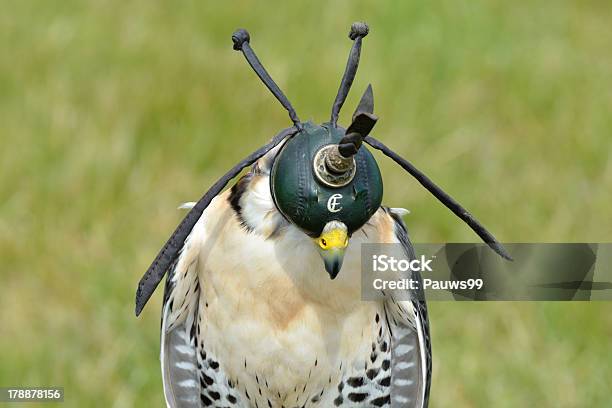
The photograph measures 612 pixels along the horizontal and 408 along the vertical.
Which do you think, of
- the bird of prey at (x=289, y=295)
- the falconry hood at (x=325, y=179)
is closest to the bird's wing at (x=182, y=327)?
the bird of prey at (x=289, y=295)

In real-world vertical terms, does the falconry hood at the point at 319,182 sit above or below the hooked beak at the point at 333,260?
above

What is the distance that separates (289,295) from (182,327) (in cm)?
46

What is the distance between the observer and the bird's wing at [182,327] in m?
2.55

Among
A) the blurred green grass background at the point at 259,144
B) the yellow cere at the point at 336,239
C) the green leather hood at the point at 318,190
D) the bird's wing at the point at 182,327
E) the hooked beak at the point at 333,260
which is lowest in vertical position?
the hooked beak at the point at 333,260

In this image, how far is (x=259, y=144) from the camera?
523 centimetres

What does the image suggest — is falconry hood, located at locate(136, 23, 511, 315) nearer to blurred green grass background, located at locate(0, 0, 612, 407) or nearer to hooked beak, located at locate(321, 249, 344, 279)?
hooked beak, located at locate(321, 249, 344, 279)

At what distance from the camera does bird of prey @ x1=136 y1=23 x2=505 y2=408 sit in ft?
6.51

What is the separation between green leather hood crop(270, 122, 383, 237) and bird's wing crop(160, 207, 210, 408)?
22.0 inches

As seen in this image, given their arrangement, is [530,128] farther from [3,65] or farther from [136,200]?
[3,65]

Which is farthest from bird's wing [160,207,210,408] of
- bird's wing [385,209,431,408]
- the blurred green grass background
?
the blurred green grass background

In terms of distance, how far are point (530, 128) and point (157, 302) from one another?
2.41 m

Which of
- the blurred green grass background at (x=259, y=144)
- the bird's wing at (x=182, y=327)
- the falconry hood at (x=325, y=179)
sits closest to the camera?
the falconry hood at (x=325, y=179)

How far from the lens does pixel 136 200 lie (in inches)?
191

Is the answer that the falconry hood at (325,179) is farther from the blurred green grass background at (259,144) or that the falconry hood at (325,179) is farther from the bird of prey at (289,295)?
the blurred green grass background at (259,144)
